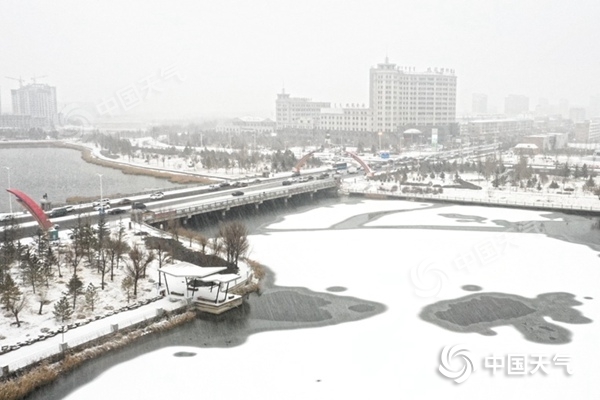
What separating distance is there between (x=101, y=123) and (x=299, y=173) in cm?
9597

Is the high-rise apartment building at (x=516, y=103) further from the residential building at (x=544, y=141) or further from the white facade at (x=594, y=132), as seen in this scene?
the residential building at (x=544, y=141)

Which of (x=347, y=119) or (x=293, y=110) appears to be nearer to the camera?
(x=347, y=119)

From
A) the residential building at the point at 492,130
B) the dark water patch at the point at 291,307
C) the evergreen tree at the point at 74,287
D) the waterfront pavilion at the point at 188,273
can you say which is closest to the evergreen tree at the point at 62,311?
the evergreen tree at the point at 74,287

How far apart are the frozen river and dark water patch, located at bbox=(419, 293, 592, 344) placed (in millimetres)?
39

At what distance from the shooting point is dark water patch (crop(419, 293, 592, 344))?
1229 cm

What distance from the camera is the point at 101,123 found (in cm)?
12462

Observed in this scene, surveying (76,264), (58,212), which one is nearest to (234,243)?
(76,264)

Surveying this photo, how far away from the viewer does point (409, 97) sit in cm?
7862

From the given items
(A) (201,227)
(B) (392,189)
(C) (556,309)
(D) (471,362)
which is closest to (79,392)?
(D) (471,362)

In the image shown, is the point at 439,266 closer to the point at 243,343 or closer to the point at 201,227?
the point at 243,343

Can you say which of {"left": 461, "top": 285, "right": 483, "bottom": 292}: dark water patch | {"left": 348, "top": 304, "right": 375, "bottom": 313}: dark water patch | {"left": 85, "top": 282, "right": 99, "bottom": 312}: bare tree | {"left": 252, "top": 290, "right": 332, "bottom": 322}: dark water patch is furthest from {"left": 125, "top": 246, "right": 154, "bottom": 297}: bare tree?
{"left": 461, "top": 285, "right": 483, "bottom": 292}: dark water patch

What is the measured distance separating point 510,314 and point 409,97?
6811 cm

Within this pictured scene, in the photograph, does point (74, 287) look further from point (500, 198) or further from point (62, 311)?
point (500, 198)

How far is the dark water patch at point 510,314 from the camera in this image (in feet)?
40.3
